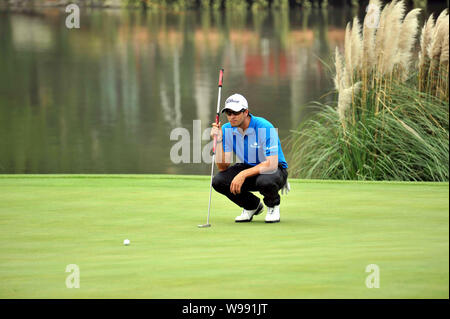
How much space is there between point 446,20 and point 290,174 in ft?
7.70

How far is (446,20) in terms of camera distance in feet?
31.2

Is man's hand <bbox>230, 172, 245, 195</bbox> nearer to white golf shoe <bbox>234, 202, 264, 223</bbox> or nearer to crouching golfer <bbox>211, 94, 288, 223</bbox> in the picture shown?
crouching golfer <bbox>211, 94, 288, 223</bbox>

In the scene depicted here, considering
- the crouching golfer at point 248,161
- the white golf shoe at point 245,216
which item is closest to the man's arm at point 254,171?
the crouching golfer at point 248,161

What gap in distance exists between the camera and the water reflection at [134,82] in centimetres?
1521

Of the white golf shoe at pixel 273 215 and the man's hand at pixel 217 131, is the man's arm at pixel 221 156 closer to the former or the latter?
the man's hand at pixel 217 131

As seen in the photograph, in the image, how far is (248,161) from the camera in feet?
19.8

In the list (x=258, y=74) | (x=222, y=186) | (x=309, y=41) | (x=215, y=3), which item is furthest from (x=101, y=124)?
(x=215, y=3)

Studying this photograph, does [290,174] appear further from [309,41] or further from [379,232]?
[309,41]

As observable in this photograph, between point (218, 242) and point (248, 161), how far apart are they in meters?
1.16

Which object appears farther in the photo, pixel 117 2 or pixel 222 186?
pixel 117 2

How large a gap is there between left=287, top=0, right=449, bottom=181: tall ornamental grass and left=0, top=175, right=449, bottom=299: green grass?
→ 1.38 meters

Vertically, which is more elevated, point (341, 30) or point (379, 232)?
point (379, 232)

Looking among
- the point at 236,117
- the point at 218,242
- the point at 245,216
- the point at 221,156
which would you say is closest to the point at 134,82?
the point at 221,156

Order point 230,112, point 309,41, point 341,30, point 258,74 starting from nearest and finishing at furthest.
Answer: point 230,112 → point 258,74 → point 309,41 → point 341,30
